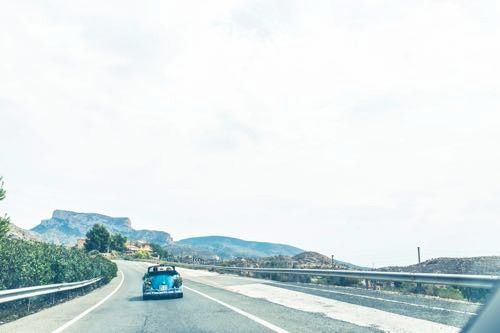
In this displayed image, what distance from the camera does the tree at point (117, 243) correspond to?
175887 millimetres

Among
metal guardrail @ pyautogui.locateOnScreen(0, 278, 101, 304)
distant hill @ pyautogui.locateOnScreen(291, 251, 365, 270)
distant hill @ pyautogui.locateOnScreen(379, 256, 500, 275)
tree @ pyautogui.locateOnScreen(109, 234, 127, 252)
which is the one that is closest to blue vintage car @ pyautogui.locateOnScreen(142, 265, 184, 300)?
metal guardrail @ pyautogui.locateOnScreen(0, 278, 101, 304)

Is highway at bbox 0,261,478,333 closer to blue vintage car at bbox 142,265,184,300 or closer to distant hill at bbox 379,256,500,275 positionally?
blue vintage car at bbox 142,265,184,300

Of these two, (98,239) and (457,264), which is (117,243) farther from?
(457,264)

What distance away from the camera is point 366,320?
32.7ft

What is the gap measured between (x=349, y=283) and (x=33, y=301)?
598 inches

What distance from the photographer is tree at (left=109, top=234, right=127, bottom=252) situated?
577ft

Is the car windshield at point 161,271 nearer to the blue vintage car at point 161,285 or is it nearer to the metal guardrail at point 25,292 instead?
the blue vintage car at point 161,285

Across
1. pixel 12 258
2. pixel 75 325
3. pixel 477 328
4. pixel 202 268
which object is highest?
pixel 202 268

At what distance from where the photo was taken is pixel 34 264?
17.2 meters

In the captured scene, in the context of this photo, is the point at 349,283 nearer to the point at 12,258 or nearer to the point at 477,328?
the point at 12,258

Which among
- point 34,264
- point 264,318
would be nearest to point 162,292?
point 34,264

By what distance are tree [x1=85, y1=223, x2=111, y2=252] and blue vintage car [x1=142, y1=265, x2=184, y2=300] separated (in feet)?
513

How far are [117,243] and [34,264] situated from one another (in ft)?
568

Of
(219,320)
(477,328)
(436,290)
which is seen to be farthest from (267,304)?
(477,328)
